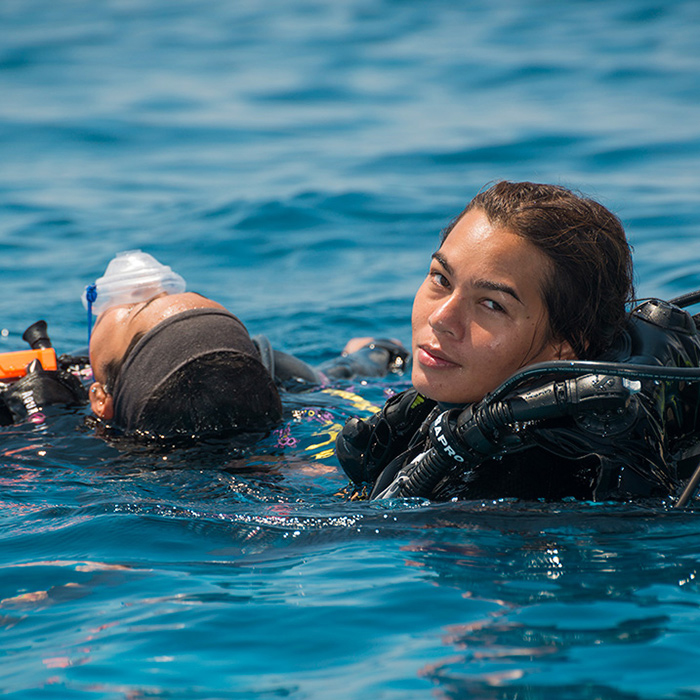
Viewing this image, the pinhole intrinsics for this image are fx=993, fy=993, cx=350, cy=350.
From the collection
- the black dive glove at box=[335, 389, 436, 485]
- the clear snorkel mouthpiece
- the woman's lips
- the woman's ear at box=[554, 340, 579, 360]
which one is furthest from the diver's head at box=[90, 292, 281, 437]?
the woman's ear at box=[554, 340, 579, 360]

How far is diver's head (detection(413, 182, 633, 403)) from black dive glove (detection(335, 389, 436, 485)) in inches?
13.4

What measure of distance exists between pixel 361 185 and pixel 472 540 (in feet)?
27.9

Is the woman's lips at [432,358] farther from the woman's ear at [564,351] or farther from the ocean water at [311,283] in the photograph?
the ocean water at [311,283]

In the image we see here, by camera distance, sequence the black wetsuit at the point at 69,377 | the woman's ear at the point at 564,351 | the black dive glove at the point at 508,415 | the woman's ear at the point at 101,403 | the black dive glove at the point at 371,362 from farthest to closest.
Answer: the black dive glove at the point at 371,362 < the black wetsuit at the point at 69,377 < the woman's ear at the point at 101,403 < the woman's ear at the point at 564,351 < the black dive glove at the point at 508,415

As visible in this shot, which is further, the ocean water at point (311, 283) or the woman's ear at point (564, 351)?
the woman's ear at point (564, 351)

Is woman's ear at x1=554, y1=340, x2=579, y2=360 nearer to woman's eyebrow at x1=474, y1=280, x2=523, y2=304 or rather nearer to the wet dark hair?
the wet dark hair

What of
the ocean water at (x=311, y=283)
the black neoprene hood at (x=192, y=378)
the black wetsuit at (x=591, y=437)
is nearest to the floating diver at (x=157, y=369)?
the black neoprene hood at (x=192, y=378)

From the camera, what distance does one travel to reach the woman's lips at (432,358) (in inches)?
119

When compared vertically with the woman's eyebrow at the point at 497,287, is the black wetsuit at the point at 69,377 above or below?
below

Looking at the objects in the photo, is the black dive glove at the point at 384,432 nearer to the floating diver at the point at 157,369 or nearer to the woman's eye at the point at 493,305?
the woman's eye at the point at 493,305

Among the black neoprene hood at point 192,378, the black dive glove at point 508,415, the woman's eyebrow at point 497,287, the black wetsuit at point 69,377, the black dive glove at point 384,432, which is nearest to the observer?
the black dive glove at point 508,415

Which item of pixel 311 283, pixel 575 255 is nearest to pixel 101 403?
pixel 575 255

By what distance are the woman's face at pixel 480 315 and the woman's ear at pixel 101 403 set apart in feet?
5.77

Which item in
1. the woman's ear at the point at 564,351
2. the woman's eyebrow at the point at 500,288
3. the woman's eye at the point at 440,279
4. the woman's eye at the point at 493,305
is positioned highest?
the woman's eye at the point at 440,279
